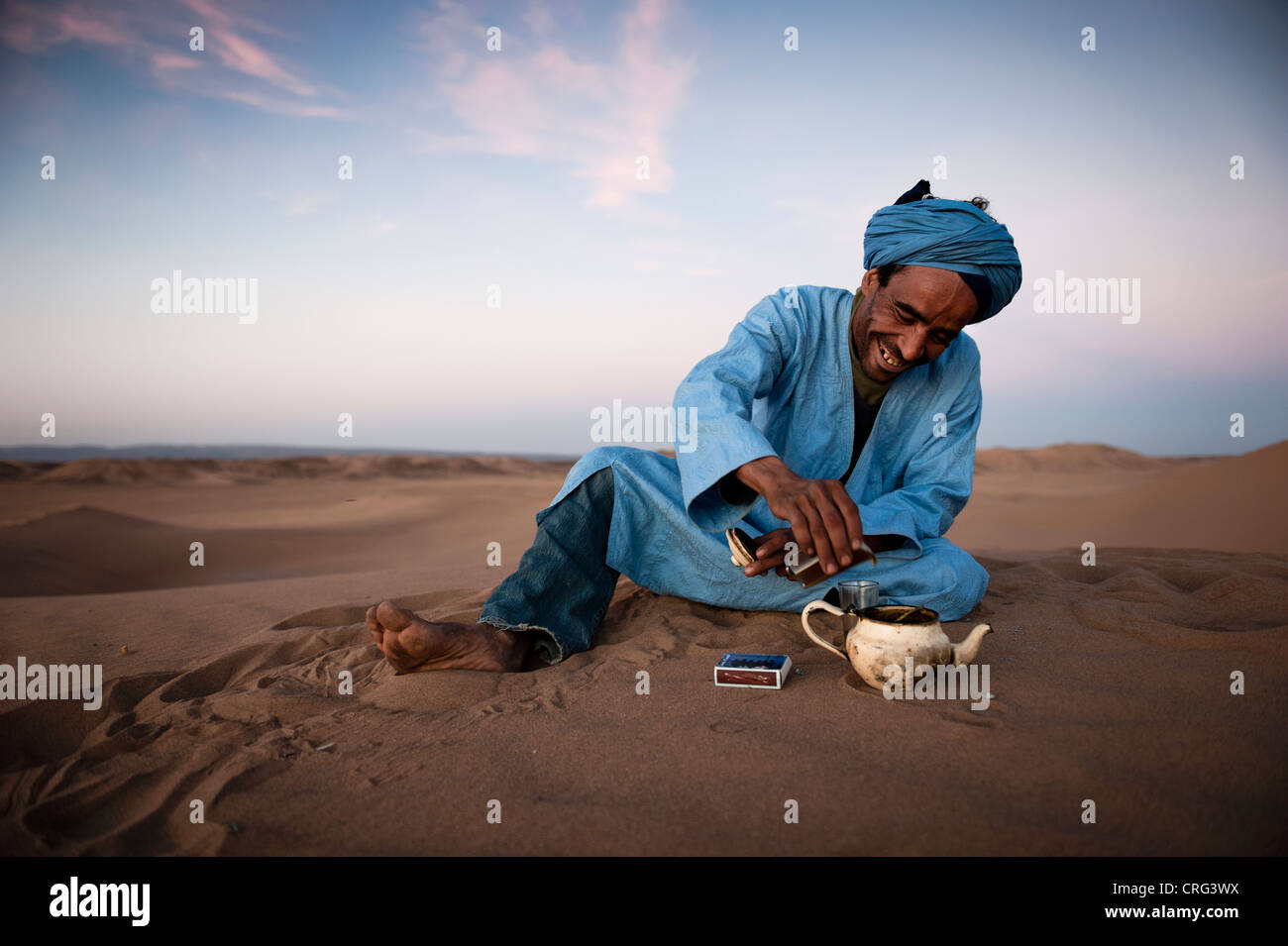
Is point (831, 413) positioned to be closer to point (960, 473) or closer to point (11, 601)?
point (960, 473)

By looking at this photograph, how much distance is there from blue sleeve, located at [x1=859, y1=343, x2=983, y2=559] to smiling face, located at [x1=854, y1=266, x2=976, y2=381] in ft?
1.06

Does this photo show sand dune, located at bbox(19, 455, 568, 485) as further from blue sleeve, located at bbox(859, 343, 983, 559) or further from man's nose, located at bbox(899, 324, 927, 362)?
man's nose, located at bbox(899, 324, 927, 362)

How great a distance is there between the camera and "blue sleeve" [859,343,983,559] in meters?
2.59

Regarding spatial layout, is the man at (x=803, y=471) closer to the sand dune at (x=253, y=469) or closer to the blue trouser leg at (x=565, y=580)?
the blue trouser leg at (x=565, y=580)

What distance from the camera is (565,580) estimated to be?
2492mm

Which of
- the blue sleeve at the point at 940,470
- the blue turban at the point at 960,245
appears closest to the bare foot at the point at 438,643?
the blue sleeve at the point at 940,470

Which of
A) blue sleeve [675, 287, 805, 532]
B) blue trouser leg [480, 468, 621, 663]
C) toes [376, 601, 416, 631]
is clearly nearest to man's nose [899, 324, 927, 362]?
blue sleeve [675, 287, 805, 532]

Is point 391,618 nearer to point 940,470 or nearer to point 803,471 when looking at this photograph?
point 803,471

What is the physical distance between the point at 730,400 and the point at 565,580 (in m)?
0.83

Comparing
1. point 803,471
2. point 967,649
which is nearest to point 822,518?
point 967,649

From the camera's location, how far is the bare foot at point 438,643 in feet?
7.14

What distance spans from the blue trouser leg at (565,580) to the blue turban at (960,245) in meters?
1.27

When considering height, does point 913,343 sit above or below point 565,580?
above
